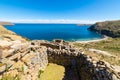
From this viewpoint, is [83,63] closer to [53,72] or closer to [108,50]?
[53,72]

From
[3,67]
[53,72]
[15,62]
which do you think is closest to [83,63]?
[53,72]

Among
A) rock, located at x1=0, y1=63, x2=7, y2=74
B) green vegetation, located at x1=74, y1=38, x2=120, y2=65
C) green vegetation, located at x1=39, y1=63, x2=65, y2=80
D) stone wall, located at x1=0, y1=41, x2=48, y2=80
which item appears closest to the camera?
rock, located at x1=0, y1=63, x2=7, y2=74

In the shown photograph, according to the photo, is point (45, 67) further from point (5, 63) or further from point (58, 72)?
point (5, 63)

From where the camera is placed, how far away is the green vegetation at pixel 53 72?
69.0 ft

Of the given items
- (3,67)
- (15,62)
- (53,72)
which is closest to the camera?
(3,67)

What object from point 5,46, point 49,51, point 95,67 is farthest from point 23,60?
point 49,51

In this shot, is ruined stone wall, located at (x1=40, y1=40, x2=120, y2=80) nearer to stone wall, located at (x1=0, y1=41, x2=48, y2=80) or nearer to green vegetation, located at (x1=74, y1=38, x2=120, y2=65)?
stone wall, located at (x1=0, y1=41, x2=48, y2=80)

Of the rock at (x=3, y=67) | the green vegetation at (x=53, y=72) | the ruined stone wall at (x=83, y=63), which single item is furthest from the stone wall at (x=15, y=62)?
the ruined stone wall at (x=83, y=63)

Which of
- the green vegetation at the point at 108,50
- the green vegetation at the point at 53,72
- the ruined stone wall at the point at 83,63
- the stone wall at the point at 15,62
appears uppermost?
the stone wall at the point at 15,62

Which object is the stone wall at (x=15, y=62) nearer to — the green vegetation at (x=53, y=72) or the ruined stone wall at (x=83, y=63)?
the green vegetation at (x=53, y=72)

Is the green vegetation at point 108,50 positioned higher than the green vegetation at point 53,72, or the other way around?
the green vegetation at point 53,72

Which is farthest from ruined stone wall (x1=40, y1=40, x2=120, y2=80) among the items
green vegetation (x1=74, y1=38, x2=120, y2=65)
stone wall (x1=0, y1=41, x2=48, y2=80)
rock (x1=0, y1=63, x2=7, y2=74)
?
green vegetation (x1=74, y1=38, x2=120, y2=65)

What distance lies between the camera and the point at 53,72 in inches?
904

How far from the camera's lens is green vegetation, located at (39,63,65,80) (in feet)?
69.0
